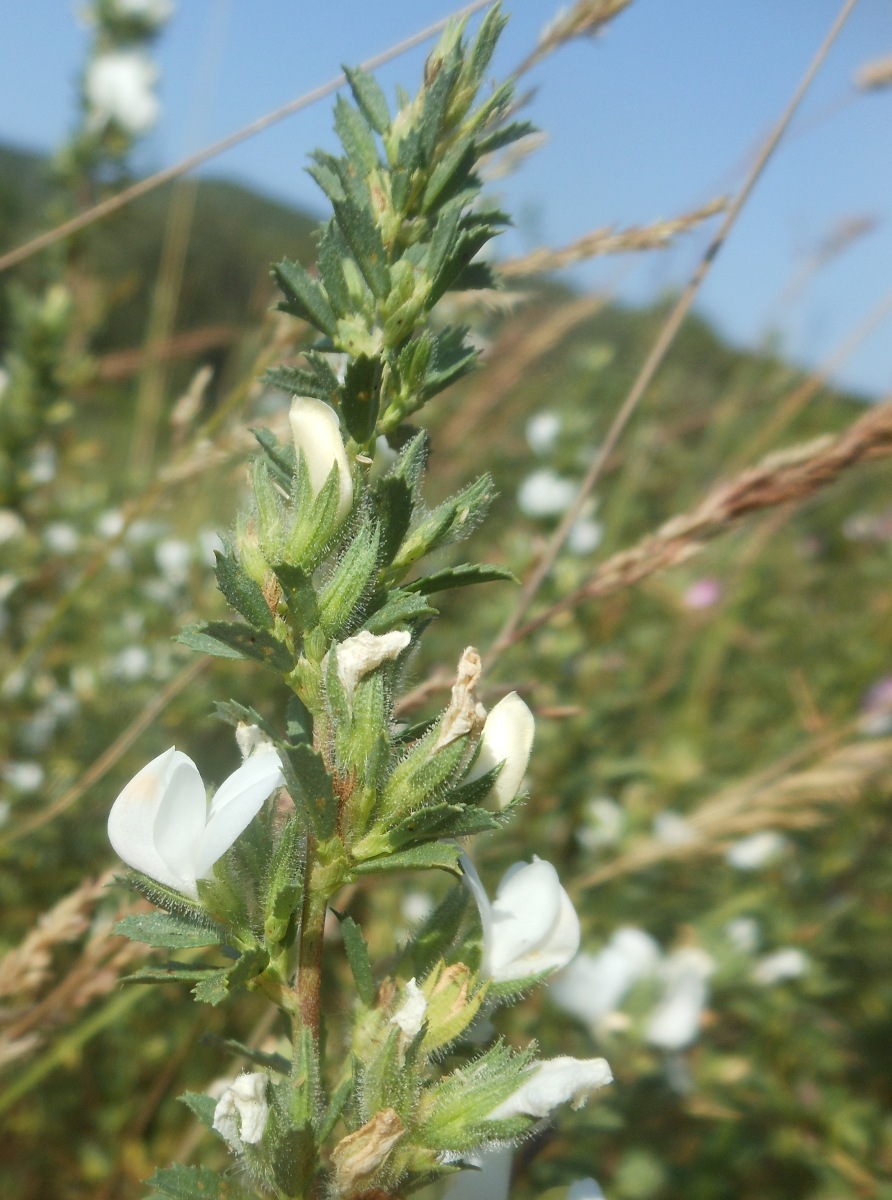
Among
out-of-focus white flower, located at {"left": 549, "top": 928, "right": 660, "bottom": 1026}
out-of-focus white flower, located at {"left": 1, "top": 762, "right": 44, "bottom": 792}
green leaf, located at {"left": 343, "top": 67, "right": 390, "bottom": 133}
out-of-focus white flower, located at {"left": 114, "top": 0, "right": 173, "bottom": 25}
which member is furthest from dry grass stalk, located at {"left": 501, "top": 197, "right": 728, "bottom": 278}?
out-of-focus white flower, located at {"left": 114, "top": 0, "right": 173, "bottom": 25}

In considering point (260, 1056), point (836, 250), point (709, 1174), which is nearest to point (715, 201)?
point (260, 1056)

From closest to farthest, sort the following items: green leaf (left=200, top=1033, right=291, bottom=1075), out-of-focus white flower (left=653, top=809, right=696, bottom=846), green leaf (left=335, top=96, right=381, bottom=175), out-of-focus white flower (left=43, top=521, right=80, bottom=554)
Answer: green leaf (left=200, top=1033, right=291, bottom=1075)
green leaf (left=335, top=96, right=381, bottom=175)
out-of-focus white flower (left=653, top=809, right=696, bottom=846)
out-of-focus white flower (left=43, top=521, right=80, bottom=554)

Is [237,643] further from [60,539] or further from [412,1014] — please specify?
[60,539]

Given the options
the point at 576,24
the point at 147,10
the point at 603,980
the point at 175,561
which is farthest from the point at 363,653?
the point at 147,10

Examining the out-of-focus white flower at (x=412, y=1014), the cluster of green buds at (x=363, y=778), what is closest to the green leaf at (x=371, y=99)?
the cluster of green buds at (x=363, y=778)

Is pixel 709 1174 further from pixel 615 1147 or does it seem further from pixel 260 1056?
pixel 260 1056

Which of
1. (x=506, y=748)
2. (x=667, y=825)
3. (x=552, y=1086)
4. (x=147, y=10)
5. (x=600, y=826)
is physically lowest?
(x=667, y=825)

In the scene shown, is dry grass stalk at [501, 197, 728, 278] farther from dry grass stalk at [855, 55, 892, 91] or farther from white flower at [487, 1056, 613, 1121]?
white flower at [487, 1056, 613, 1121]
